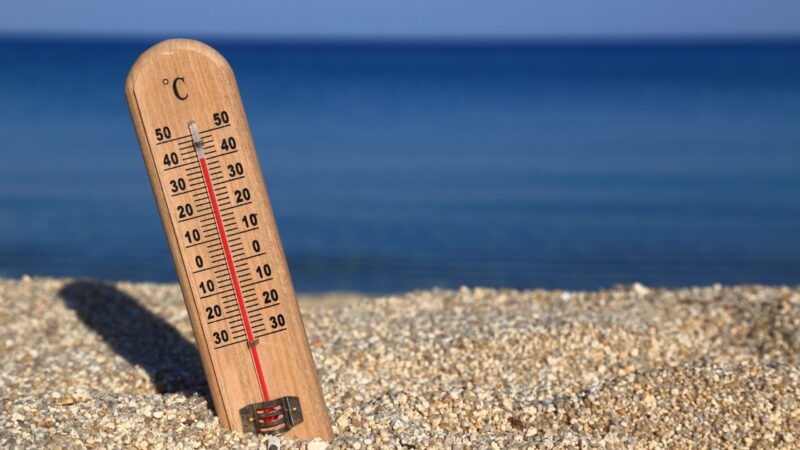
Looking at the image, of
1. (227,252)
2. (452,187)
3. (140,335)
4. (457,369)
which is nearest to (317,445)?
(227,252)

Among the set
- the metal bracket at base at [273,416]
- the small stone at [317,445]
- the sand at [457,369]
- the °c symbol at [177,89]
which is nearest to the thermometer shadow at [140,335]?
the sand at [457,369]

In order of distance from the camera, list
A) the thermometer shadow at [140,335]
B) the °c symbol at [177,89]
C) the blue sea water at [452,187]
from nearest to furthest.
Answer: the °c symbol at [177,89], the thermometer shadow at [140,335], the blue sea water at [452,187]

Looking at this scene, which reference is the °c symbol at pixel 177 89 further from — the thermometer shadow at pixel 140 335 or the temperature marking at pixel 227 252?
the thermometer shadow at pixel 140 335

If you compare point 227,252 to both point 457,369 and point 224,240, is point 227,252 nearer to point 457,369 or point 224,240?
point 224,240

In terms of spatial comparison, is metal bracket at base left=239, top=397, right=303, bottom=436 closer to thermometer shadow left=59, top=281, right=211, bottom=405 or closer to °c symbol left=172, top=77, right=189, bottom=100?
thermometer shadow left=59, top=281, right=211, bottom=405

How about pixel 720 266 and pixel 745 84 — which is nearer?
pixel 720 266

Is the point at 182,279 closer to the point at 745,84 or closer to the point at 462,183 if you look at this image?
the point at 462,183

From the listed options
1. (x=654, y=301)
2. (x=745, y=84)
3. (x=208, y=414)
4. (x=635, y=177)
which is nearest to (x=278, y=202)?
(x=635, y=177)
